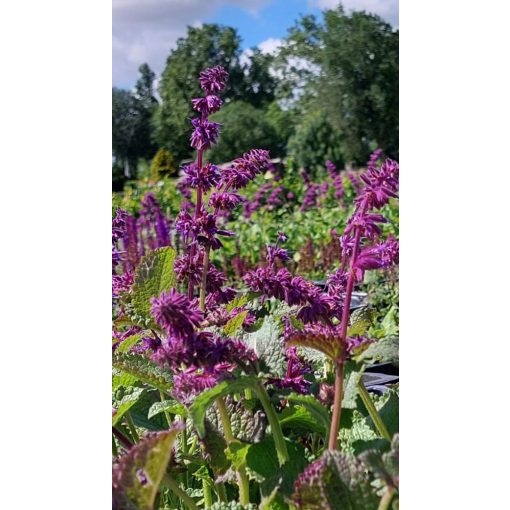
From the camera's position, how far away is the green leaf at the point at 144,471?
1.91 feet

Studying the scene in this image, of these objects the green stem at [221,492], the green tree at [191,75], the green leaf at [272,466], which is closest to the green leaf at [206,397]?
the green leaf at [272,466]

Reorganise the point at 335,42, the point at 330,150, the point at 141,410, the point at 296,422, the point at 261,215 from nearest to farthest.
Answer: the point at 296,422
the point at 141,410
the point at 261,215
the point at 335,42
the point at 330,150

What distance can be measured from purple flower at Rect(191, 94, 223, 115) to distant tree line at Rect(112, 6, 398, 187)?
7.3 inches

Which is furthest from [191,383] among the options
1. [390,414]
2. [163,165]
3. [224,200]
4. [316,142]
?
[316,142]

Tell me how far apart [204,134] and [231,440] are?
36 cm

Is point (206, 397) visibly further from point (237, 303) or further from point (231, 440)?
point (237, 303)

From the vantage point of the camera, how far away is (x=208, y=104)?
928mm
